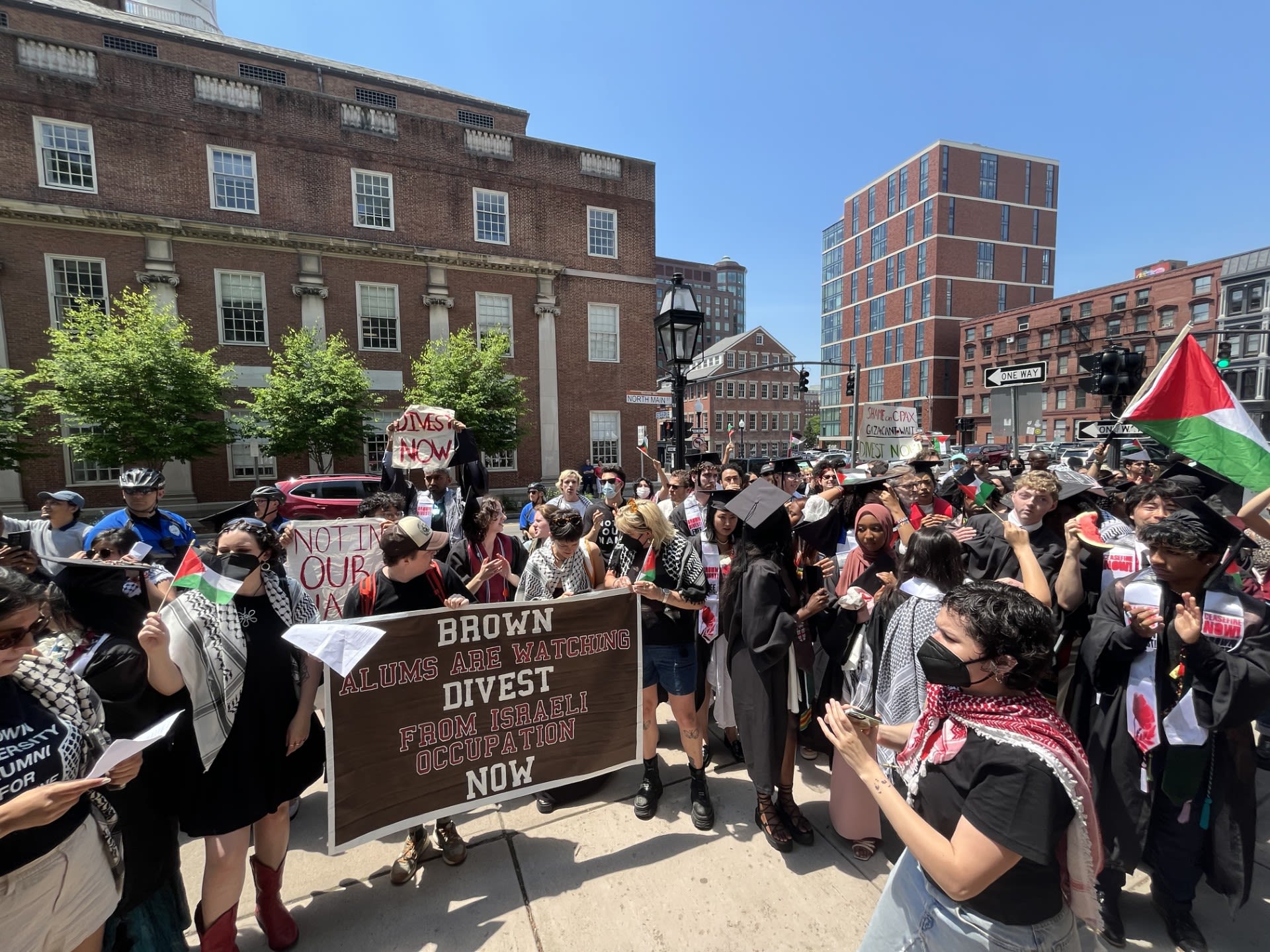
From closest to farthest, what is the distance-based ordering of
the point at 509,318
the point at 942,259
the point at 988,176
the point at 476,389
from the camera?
the point at 476,389 → the point at 509,318 → the point at 942,259 → the point at 988,176

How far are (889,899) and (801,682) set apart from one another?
198cm

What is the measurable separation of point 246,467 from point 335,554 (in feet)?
60.7

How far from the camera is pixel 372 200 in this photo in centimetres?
2178

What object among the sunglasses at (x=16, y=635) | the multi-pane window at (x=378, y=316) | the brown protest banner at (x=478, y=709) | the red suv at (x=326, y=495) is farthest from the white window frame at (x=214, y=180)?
the sunglasses at (x=16, y=635)

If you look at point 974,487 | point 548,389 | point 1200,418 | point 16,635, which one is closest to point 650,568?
point 16,635

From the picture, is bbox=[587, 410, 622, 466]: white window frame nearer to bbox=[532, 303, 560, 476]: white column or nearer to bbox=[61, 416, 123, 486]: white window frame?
bbox=[532, 303, 560, 476]: white column

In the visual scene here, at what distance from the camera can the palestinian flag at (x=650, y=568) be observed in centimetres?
358

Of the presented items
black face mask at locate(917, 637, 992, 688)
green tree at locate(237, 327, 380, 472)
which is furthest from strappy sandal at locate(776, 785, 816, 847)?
green tree at locate(237, 327, 380, 472)

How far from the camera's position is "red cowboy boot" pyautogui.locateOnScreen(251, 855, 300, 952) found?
2.63 metres

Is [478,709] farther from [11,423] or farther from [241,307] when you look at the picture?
[241,307]

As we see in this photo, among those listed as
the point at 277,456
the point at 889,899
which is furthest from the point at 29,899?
the point at 277,456

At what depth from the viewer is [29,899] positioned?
178 centimetres

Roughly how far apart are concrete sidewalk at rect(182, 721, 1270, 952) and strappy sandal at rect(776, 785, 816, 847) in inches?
2.4

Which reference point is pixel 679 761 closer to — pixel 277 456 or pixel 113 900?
pixel 113 900
